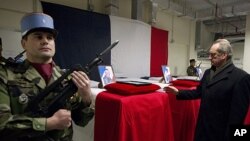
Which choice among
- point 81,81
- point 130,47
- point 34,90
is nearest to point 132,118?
point 81,81

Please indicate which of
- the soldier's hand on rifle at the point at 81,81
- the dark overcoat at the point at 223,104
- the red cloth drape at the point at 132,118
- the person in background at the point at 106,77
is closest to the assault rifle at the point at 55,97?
the soldier's hand on rifle at the point at 81,81

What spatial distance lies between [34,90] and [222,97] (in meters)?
1.25

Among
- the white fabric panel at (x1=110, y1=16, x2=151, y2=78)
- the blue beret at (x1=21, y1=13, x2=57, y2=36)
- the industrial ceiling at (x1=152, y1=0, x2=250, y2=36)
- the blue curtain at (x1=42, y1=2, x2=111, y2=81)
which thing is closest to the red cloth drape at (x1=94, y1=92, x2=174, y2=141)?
the blue beret at (x1=21, y1=13, x2=57, y2=36)

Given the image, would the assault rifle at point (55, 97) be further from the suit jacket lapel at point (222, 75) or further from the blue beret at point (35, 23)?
the suit jacket lapel at point (222, 75)

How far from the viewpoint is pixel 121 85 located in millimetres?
1453

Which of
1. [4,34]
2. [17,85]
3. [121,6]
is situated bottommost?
[17,85]

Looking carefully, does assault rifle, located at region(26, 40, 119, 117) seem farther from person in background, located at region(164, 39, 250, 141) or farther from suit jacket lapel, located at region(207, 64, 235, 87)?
suit jacket lapel, located at region(207, 64, 235, 87)

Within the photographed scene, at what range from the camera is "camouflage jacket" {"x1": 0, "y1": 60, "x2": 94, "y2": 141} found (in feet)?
2.55

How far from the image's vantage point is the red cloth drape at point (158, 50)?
5.78 metres

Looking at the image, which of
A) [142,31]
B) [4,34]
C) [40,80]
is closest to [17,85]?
[40,80]

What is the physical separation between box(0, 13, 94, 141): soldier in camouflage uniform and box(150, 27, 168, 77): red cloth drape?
486cm

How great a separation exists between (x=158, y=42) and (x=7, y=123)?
5.44 metres

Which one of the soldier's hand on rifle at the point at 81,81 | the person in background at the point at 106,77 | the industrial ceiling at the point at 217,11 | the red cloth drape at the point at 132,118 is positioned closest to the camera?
the soldier's hand on rifle at the point at 81,81

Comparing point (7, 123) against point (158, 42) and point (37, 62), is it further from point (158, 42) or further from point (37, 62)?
point (158, 42)
